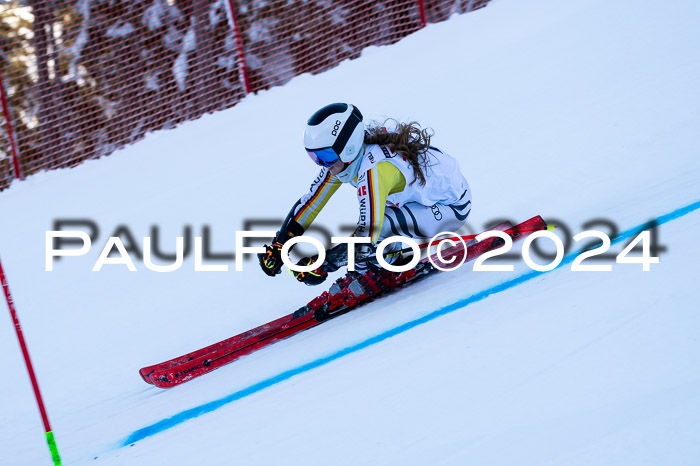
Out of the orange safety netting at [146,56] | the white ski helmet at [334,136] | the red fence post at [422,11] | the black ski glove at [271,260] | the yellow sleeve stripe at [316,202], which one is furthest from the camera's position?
the red fence post at [422,11]

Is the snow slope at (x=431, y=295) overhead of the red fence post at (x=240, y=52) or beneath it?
beneath

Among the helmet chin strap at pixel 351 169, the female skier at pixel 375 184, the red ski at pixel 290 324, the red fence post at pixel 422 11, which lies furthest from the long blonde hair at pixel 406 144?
the red fence post at pixel 422 11

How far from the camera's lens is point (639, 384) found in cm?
212

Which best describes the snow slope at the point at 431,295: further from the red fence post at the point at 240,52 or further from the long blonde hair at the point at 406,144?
the long blonde hair at the point at 406,144

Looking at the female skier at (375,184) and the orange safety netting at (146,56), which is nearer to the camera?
the female skier at (375,184)

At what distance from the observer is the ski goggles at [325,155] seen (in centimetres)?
317

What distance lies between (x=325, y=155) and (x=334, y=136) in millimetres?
106

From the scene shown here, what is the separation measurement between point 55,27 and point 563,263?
7.37m

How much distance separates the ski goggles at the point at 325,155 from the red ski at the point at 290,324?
2.60 feet

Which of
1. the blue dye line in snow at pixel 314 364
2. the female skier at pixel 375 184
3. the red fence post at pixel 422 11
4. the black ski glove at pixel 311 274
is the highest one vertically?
the red fence post at pixel 422 11

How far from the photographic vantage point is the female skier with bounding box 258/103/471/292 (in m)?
3.16

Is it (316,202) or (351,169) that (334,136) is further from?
(316,202)
